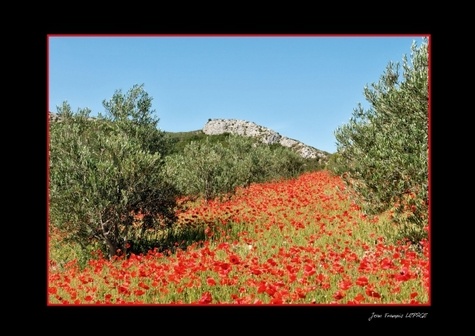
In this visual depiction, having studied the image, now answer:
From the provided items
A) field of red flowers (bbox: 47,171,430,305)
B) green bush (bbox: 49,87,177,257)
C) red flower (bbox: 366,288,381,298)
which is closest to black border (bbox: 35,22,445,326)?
field of red flowers (bbox: 47,171,430,305)

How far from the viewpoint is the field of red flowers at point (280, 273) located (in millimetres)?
5422

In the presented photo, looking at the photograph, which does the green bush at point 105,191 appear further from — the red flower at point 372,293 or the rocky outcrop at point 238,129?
the rocky outcrop at point 238,129

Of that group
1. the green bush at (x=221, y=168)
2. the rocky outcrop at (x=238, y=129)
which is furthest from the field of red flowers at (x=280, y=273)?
the rocky outcrop at (x=238, y=129)

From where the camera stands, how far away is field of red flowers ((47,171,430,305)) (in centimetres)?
542

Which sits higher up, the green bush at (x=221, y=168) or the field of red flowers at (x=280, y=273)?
the green bush at (x=221, y=168)

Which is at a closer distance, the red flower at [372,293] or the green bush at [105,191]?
the red flower at [372,293]

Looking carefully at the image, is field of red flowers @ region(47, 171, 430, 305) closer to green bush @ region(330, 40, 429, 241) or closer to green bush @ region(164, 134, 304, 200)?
green bush @ region(330, 40, 429, 241)

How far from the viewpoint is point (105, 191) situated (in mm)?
10188

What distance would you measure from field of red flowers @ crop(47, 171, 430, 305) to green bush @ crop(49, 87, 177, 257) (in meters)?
0.86

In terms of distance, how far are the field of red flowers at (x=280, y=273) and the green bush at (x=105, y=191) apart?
0.86 meters
